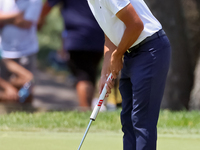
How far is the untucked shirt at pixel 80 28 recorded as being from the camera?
20.2ft

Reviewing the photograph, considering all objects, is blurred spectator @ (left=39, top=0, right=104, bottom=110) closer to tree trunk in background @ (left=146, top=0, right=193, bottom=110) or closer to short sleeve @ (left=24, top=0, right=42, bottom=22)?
short sleeve @ (left=24, top=0, right=42, bottom=22)

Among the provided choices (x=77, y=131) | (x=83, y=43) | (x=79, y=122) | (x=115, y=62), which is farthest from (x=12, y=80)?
(x=115, y=62)

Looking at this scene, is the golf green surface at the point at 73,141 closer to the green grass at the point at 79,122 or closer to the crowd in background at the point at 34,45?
the green grass at the point at 79,122

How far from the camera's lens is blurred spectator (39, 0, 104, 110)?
617 centimetres

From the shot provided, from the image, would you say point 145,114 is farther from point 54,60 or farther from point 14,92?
point 54,60

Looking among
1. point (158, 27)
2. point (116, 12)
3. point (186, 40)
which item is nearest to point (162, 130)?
point (158, 27)

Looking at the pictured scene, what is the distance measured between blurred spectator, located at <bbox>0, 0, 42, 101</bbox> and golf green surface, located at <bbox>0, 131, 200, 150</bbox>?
273 cm

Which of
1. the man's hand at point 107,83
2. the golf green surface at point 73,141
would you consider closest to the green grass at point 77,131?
the golf green surface at point 73,141

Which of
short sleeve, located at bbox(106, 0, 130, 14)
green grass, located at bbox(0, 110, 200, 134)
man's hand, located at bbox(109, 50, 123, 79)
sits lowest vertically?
green grass, located at bbox(0, 110, 200, 134)

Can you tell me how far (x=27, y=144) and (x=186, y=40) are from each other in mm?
4076

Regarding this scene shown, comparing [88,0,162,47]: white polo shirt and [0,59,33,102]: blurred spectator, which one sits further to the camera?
[0,59,33,102]: blurred spectator

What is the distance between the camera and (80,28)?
20.2 feet

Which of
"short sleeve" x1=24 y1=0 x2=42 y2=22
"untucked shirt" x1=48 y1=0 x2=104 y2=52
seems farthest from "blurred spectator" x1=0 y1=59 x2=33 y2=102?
"untucked shirt" x1=48 y1=0 x2=104 y2=52

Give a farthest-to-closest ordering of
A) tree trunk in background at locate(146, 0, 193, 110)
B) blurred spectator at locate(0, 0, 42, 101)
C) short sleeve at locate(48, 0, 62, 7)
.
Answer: tree trunk in background at locate(146, 0, 193, 110) → blurred spectator at locate(0, 0, 42, 101) → short sleeve at locate(48, 0, 62, 7)
